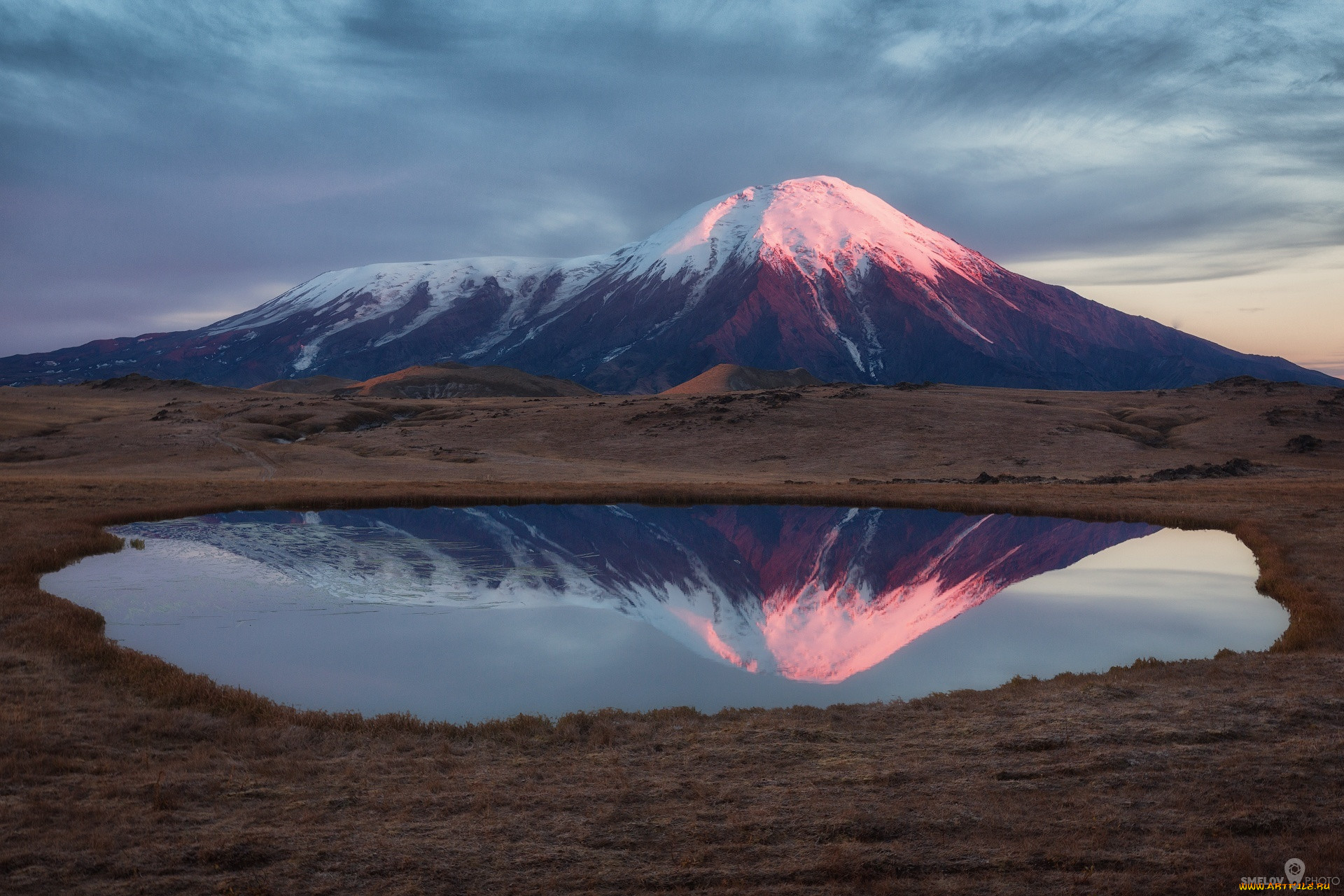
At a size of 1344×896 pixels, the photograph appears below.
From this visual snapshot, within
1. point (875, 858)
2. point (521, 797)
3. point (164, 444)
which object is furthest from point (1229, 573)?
point (164, 444)

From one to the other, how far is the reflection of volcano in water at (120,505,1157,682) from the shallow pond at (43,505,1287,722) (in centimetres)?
15

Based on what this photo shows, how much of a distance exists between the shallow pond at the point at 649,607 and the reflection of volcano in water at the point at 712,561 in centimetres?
15

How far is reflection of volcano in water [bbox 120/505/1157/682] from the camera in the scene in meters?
23.0

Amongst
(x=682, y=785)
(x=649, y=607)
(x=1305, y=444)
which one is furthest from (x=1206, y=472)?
(x=682, y=785)

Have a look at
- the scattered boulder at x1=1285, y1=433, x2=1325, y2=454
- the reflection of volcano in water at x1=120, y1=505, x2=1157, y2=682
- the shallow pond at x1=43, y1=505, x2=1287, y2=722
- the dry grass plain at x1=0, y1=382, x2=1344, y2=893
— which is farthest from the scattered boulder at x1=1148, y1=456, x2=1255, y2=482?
the dry grass plain at x1=0, y1=382, x2=1344, y2=893

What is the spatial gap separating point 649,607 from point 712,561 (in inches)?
308

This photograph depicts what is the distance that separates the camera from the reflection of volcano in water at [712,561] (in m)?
23.0

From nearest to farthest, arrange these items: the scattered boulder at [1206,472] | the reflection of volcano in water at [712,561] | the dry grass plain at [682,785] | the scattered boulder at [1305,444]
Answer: the dry grass plain at [682,785] < the reflection of volcano in water at [712,561] < the scattered boulder at [1206,472] < the scattered boulder at [1305,444]

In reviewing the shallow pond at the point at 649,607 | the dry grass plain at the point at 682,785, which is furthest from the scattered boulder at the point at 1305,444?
the dry grass plain at the point at 682,785

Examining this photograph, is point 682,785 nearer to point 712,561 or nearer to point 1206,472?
point 712,561

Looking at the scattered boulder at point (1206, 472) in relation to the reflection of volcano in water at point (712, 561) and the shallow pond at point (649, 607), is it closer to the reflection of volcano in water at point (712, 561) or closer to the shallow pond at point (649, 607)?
the reflection of volcano in water at point (712, 561)

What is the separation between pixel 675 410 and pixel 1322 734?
81098 mm

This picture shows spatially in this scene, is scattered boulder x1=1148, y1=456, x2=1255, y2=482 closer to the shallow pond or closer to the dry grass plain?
the shallow pond

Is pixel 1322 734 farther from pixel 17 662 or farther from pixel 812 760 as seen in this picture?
pixel 17 662
